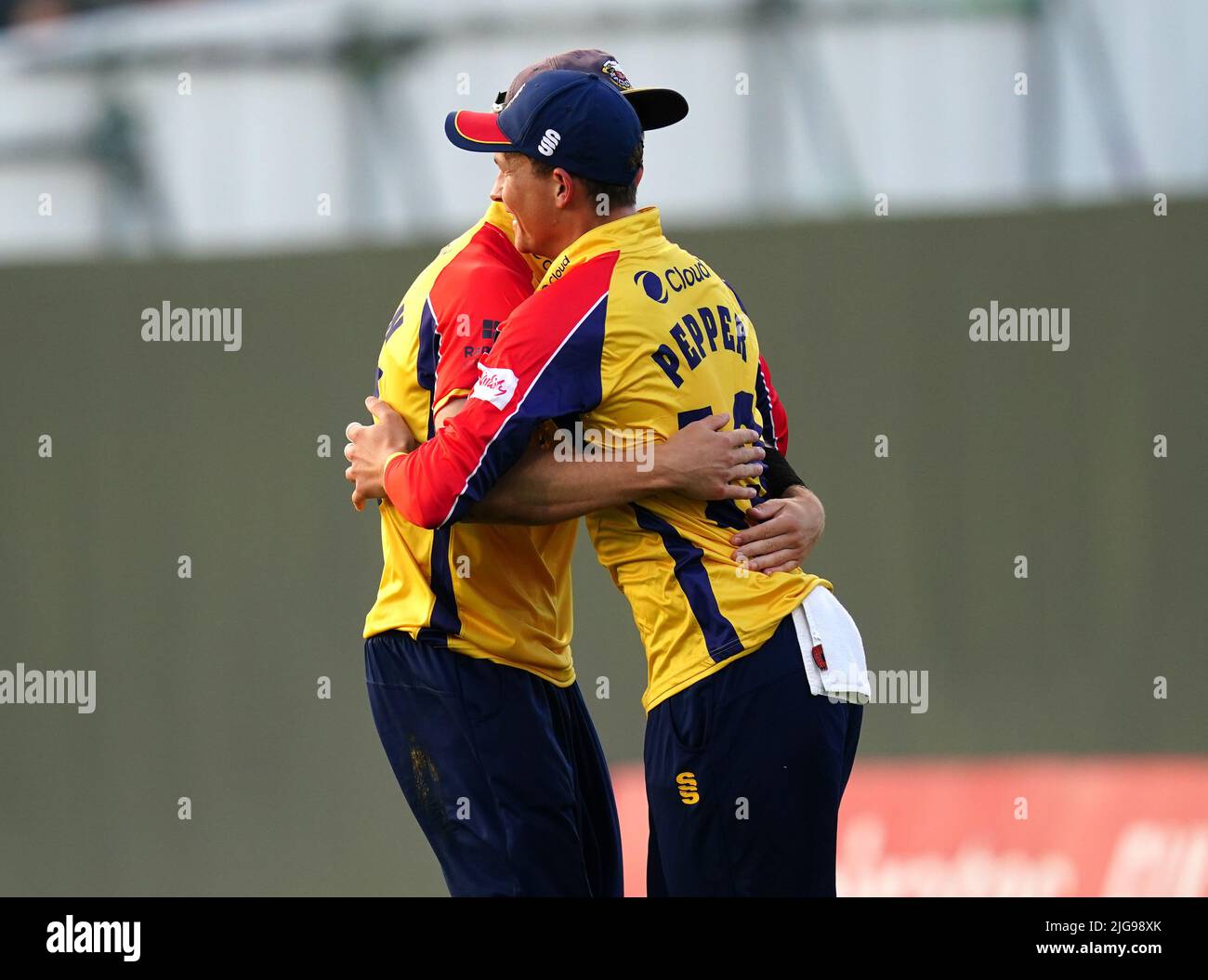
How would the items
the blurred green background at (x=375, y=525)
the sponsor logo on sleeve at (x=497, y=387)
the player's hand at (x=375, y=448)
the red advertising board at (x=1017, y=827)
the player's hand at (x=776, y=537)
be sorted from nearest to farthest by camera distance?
the sponsor logo on sleeve at (x=497, y=387), the player's hand at (x=776, y=537), the player's hand at (x=375, y=448), the red advertising board at (x=1017, y=827), the blurred green background at (x=375, y=525)

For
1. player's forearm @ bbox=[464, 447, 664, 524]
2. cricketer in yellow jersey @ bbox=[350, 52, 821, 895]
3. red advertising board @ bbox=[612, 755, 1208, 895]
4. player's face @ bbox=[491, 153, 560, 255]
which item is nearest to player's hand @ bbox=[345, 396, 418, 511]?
cricketer in yellow jersey @ bbox=[350, 52, 821, 895]

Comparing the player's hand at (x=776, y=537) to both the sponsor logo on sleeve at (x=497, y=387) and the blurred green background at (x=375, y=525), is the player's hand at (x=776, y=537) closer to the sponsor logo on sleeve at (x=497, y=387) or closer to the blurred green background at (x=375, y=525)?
the sponsor logo on sleeve at (x=497, y=387)

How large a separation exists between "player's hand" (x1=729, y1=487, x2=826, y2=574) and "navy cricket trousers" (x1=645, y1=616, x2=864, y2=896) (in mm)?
165

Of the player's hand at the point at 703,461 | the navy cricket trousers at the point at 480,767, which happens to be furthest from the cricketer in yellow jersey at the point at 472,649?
the player's hand at the point at 703,461

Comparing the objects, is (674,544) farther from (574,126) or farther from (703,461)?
(574,126)

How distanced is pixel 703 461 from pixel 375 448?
81 cm

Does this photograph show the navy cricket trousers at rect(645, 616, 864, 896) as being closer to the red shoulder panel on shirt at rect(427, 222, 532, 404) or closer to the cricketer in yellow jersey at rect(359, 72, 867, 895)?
the cricketer in yellow jersey at rect(359, 72, 867, 895)

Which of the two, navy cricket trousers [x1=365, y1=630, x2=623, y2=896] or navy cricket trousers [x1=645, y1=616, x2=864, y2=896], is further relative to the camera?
navy cricket trousers [x1=365, y1=630, x2=623, y2=896]

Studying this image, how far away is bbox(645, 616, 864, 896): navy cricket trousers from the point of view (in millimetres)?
3354

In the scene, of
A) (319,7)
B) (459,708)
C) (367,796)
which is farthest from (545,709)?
(319,7)

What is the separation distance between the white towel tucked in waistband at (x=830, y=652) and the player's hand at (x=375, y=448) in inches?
39.4

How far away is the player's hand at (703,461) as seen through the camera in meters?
3.35

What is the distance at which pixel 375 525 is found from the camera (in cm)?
742

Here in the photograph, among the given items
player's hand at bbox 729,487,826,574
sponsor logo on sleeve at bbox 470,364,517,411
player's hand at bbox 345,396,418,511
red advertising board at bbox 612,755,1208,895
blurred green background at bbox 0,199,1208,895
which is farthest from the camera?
blurred green background at bbox 0,199,1208,895
